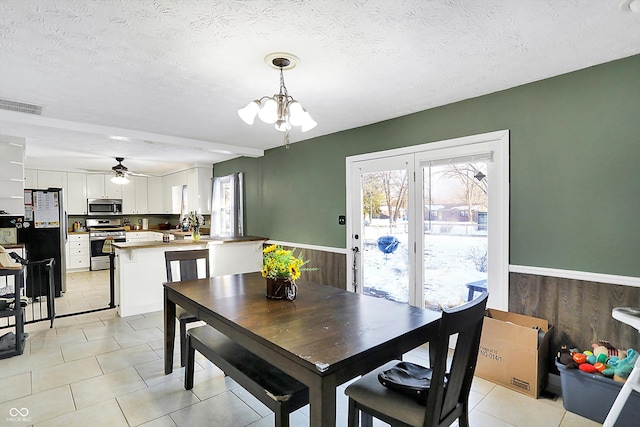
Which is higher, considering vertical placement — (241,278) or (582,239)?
(582,239)

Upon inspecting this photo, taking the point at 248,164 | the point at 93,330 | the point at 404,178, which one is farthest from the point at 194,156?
the point at 404,178

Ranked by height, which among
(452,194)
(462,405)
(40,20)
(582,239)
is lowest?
(462,405)

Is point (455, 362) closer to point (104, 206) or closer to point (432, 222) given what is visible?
point (432, 222)

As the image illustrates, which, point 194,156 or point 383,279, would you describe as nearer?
point 383,279

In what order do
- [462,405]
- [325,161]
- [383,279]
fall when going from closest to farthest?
[462,405] < [383,279] < [325,161]

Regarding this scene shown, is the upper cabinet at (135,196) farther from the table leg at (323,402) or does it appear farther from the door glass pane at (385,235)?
the table leg at (323,402)

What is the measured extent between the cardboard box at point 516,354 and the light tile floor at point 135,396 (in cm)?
9

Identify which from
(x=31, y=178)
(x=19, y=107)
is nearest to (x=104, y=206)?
(x=31, y=178)

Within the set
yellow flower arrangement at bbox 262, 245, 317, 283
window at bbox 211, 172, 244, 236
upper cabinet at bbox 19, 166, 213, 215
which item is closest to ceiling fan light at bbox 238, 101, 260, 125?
yellow flower arrangement at bbox 262, 245, 317, 283

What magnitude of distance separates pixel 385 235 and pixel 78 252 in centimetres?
691

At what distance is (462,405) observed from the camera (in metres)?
1.57

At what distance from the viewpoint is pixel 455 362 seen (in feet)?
4.54

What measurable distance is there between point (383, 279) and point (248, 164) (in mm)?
3326

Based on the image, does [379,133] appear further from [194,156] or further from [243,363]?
[194,156]
